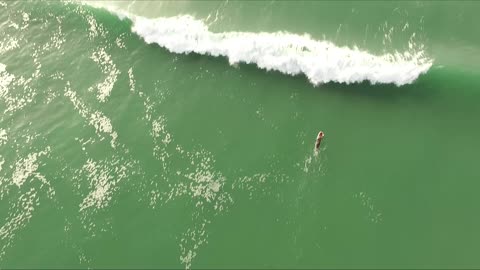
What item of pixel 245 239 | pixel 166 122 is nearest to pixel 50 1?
pixel 166 122

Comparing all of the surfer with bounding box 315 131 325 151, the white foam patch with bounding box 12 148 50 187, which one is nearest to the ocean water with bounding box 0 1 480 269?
the white foam patch with bounding box 12 148 50 187

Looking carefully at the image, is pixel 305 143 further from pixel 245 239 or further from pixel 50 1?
pixel 50 1

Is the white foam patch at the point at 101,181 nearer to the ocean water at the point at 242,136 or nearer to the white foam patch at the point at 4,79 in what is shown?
the ocean water at the point at 242,136

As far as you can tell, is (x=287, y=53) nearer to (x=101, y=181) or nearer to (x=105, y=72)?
(x=105, y=72)

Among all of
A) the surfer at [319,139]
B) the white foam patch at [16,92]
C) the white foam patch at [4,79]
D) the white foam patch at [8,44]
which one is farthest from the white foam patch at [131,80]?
the surfer at [319,139]

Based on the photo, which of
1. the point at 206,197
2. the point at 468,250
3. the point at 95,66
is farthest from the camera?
the point at 95,66
